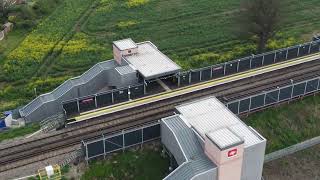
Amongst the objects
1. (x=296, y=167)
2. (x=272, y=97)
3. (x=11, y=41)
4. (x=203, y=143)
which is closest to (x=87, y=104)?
(x=203, y=143)

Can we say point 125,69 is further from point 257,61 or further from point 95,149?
point 257,61

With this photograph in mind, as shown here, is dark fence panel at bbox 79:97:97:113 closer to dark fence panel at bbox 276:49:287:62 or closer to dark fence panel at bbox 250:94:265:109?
dark fence panel at bbox 250:94:265:109

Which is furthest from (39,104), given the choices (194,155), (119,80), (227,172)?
(227,172)

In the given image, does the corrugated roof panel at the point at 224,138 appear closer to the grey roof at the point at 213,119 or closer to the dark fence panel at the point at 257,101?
the grey roof at the point at 213,119

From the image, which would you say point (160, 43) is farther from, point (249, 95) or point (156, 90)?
point (249, 95)

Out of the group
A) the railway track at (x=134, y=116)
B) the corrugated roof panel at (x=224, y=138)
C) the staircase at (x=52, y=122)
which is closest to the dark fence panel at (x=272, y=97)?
the railway track at (x=134, y=116)

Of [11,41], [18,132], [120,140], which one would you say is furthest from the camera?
[11,41]

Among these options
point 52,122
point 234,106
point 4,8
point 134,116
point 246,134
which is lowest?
point 134,116
